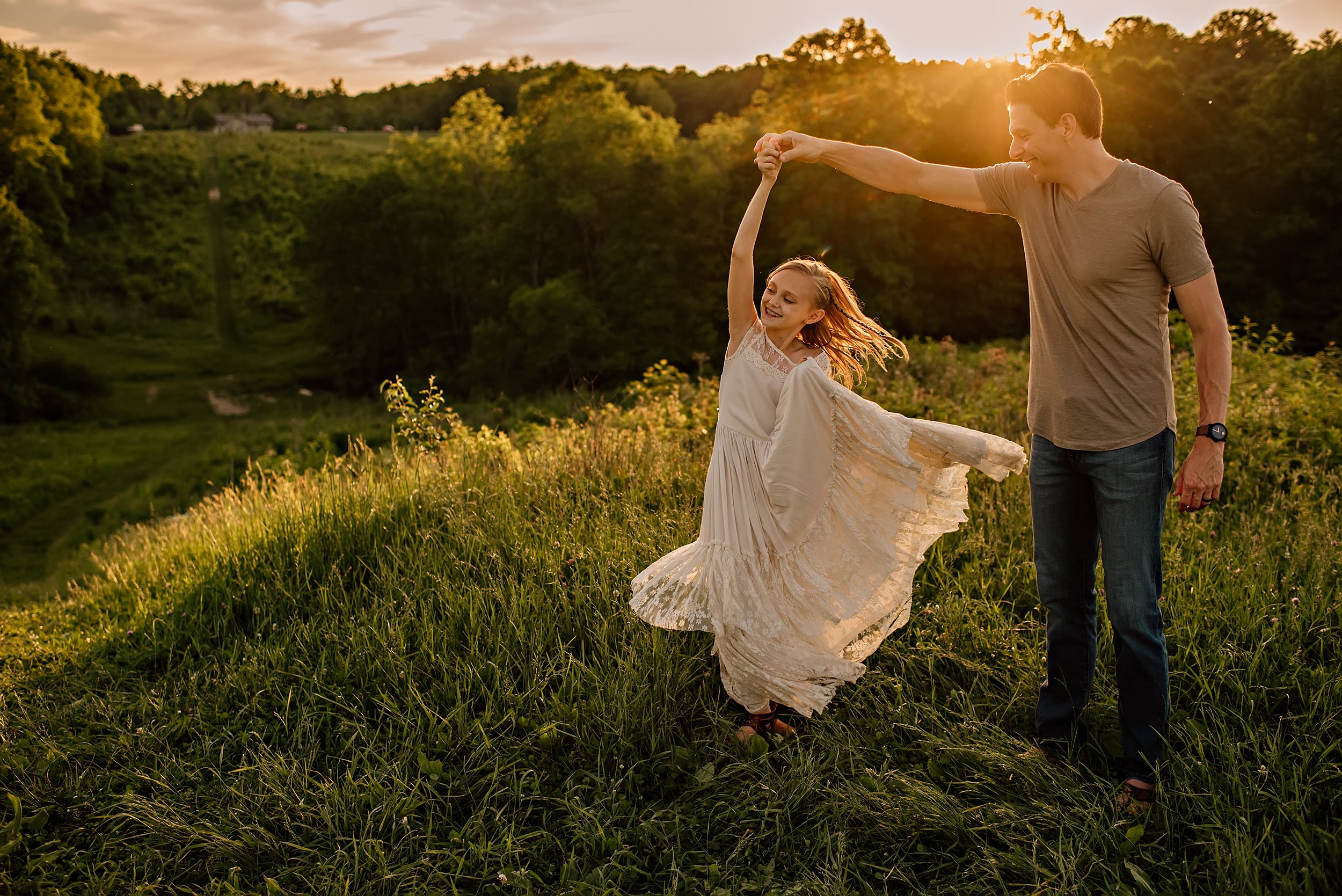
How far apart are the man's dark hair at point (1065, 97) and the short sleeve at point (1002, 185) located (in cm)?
24

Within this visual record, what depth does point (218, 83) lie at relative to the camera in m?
105

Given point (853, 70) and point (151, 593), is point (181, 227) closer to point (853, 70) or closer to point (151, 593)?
point (853, 70)

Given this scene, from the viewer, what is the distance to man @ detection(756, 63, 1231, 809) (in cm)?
250

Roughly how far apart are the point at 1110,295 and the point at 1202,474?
1.99ft

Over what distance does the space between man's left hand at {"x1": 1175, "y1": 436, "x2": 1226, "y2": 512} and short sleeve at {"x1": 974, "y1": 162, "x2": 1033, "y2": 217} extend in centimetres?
96

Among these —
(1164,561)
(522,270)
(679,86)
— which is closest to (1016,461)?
(1164,561)

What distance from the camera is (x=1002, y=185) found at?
2.89 metres

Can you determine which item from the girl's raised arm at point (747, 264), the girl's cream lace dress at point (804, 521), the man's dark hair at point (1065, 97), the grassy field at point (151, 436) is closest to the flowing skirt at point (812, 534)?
the girl's cream lace dress at point (804, 521)

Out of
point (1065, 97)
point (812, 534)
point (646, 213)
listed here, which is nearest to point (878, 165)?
point (1065, 97)

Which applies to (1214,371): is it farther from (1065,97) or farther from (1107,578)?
(1065,97)

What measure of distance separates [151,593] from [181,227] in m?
55.3

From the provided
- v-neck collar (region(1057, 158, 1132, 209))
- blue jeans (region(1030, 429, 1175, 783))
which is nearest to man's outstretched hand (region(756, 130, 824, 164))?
v-neck collar (region(1057, 158, 1132, 209))

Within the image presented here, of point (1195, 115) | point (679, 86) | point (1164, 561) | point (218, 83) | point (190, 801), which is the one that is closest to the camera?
point (190, 801)

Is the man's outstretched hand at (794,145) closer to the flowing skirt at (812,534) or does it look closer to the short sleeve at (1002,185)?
the short sleeve at (1002,185)
